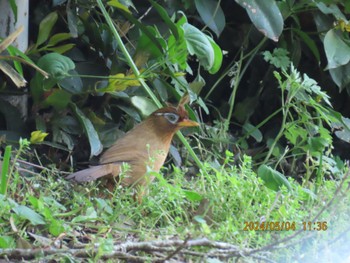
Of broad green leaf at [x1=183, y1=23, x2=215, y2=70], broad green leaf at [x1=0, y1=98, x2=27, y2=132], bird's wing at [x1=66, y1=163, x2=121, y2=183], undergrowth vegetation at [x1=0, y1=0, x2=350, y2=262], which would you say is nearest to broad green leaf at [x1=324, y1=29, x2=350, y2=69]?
undergrowth vegetation at [x1=0, y1=0, x2=350, y2=262]

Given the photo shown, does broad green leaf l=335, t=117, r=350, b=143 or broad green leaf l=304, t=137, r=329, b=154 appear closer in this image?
broad green leaf l=304, t=137, r=329, b=154

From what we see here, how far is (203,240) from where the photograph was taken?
1.51 metres

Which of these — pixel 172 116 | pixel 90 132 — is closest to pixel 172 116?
pixel 172 116

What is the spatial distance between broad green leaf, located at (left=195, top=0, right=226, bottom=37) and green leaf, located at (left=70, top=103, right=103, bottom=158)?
66 centimetres

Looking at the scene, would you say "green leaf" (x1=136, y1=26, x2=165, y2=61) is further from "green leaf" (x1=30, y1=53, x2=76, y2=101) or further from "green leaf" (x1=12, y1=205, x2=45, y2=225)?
"green leaf" (x1=12, y1=205, x2=45, y2=225)

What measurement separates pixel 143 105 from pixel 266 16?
0.60 meters

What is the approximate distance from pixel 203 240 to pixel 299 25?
5.61ft

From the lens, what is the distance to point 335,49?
282 cm

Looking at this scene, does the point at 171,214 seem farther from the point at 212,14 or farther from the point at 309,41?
the point at 309,41

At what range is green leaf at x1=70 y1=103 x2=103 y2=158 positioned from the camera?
235cm

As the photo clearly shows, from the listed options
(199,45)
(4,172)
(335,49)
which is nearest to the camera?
(4,172)

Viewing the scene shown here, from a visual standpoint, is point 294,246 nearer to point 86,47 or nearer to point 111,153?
point 111,153

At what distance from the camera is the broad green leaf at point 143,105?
2.52 meters

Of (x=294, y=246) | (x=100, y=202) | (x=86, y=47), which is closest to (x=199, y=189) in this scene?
(x=100, y=202)
